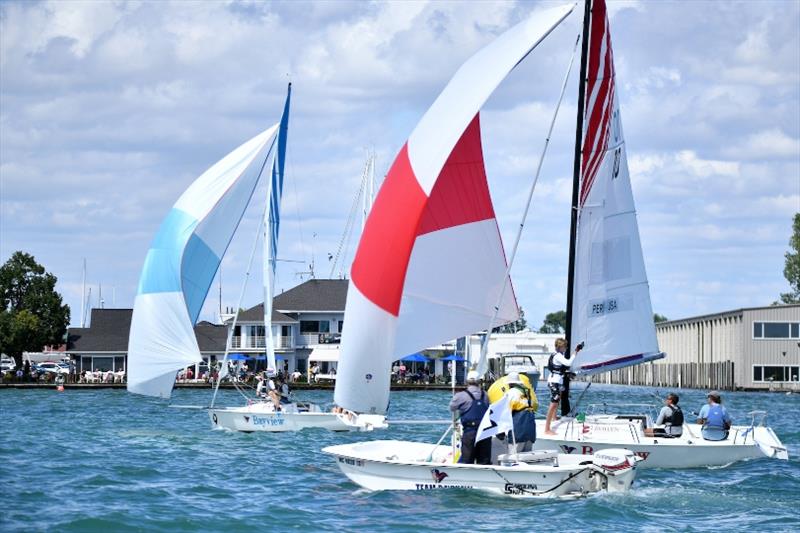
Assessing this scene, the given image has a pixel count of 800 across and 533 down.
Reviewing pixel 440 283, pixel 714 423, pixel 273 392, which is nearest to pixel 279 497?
pixel 440 283

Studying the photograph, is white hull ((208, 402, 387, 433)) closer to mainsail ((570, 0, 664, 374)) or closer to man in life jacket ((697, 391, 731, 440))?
mainsail ((570, 0, 664, 374))

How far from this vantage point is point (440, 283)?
76.1 ft

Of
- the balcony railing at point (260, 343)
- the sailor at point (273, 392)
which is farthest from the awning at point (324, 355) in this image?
the sailor at point (273, 392)

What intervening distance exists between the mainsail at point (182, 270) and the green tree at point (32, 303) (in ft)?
168

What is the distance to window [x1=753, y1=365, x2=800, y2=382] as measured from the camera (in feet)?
286

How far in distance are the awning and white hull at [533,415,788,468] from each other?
6293 cm

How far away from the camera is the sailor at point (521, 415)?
22.9m

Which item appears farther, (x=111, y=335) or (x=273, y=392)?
(x=111, y=335)

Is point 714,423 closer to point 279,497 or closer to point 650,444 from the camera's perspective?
point 650,444

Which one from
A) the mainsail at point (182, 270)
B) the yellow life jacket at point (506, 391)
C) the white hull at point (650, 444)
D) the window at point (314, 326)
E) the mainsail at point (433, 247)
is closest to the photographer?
the mainsail at point (433, 247)

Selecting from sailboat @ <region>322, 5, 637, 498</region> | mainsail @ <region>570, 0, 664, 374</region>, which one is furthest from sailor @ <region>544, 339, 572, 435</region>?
sailboat @ <region>322, 5, 637, 498</region>

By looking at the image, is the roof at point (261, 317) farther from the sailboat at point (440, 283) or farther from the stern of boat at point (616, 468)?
the stern of boat at point (616, 468)

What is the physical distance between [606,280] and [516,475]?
789cm

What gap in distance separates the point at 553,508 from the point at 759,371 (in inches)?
2729
